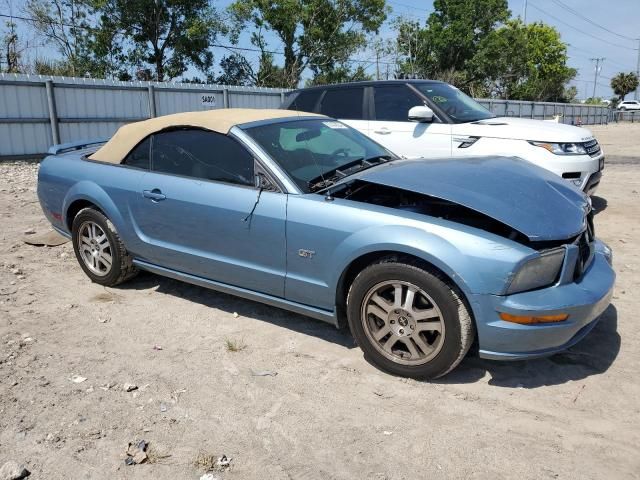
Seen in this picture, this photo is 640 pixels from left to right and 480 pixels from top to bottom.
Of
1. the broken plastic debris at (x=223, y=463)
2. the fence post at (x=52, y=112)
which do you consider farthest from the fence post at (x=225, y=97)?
the broken plastic debris at (x=223, y=463)

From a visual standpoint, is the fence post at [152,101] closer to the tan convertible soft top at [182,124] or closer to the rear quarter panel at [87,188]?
the rear quarter panel at [87,188]

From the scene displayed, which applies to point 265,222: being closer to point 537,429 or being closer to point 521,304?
point 521,304

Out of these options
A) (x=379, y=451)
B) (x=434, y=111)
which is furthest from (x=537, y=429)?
(x=434, y=111)

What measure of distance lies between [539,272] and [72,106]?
44.6 ft

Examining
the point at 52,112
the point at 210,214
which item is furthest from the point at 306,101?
the point at 52,112

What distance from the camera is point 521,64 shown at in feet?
155

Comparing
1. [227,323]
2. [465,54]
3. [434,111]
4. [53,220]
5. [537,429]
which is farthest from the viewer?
[465,54]

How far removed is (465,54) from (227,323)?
44925 millimetres

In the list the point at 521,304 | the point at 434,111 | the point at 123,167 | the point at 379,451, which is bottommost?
the point at 379,451

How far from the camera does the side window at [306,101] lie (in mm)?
8000

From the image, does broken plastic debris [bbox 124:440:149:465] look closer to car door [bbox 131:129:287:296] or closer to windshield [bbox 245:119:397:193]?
car door [bbox 131:129:287:296]

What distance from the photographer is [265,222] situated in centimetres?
355

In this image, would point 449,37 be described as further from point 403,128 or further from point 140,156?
point 140,156

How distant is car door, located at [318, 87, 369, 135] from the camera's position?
7664 millimetres
